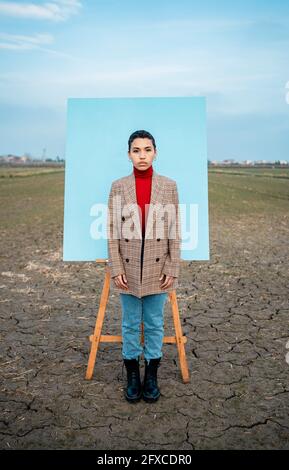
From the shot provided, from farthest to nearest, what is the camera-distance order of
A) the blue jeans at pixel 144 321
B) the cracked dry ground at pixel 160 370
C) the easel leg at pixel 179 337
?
the easel leg at pixel 179 337 → the blue jeans at pixel 144 321 → the cracked dry ground at pixel 160 370

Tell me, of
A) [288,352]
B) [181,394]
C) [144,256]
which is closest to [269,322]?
[288,352]

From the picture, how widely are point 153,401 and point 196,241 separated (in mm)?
1256

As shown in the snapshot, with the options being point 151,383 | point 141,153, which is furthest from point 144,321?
point 141,153

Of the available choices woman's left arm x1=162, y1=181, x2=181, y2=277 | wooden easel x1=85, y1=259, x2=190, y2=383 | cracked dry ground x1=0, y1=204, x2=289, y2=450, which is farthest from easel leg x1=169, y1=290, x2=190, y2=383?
woman's left arm x1=162, y1=181, x2=181, y2=277

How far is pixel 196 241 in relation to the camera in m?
3.23

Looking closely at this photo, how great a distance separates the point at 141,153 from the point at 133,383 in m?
1.68

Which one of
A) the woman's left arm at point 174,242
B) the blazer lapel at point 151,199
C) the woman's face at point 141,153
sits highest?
the woman's face at point 141,153

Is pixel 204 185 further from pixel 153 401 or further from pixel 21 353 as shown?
pixel 21 353

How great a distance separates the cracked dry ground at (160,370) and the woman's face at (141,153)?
1737 millimetres

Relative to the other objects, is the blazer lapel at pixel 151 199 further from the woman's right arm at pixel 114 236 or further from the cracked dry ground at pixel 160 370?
the cracked dry ground at pixel 160 370

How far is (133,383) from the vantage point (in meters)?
2.99

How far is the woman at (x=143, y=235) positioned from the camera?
2.73m

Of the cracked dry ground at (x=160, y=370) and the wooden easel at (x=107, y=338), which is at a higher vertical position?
the wooden easel at (x=107, y=338)

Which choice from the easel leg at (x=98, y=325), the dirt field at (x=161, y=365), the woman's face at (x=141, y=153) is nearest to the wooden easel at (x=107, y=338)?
the easel leg at (x=98, y=325)
